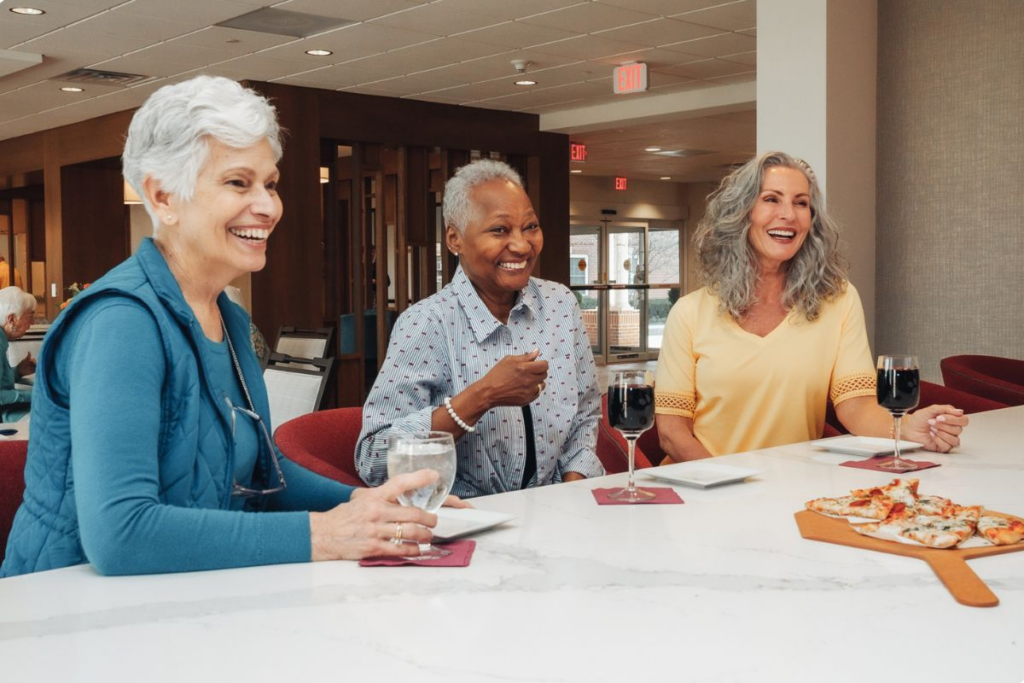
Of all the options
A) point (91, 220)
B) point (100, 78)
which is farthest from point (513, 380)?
point (91, 220)

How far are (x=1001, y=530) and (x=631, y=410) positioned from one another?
56 centimetres

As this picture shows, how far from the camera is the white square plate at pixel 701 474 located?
171 cm

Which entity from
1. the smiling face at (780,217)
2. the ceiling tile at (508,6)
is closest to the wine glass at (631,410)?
the smiling face at (780,217)

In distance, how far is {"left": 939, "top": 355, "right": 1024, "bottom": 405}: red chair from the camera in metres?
3.52

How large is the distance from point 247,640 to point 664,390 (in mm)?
1734

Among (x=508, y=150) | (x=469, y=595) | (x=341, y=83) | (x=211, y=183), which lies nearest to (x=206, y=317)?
(x=211, y=183)

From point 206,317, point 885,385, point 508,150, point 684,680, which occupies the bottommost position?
point 684,680

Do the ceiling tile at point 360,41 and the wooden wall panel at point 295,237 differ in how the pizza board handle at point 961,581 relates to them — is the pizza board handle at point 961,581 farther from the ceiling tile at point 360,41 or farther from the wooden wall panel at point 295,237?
the wooden wall panel at point 295,237

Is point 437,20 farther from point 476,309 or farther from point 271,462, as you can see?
point 271,462

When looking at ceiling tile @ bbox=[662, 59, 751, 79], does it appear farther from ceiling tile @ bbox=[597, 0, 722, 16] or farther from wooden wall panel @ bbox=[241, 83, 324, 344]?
wooden wall panel @ bbox=[241, 83, 324, 344]

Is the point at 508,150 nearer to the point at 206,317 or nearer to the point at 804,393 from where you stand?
the point at 804,393

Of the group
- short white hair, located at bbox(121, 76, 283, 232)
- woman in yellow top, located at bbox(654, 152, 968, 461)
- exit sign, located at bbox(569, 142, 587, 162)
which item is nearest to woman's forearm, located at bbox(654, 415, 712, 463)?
woman in yellow top, located at bbox(654, 152, 968, 461)

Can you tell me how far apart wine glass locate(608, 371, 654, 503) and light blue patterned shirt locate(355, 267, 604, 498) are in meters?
0.53

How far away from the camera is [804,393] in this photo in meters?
2.54
